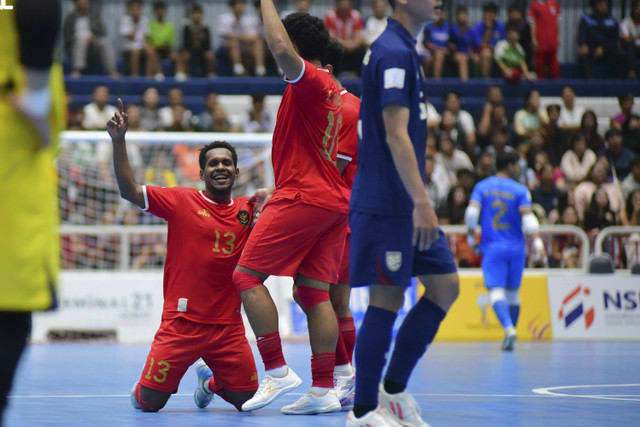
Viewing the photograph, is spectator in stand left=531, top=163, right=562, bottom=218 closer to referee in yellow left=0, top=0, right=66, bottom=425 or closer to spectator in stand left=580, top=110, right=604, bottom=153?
spectator in stand left=580, top=110, right=604, bottom=153

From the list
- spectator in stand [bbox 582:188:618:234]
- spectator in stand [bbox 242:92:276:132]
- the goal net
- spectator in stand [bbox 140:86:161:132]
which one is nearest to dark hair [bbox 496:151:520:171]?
the goal net

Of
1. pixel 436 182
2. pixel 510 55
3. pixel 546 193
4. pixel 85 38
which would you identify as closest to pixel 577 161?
pixel 546 193

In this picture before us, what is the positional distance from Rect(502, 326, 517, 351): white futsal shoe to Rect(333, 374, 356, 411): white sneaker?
5190mm

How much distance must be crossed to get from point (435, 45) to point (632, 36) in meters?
4.53

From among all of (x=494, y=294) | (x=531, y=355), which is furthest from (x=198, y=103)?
(x=531, y=355)

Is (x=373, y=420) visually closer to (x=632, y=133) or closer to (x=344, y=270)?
(x=344, y=270)

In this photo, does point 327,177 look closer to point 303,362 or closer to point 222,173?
point 222,173

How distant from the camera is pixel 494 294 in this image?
11.3 meters

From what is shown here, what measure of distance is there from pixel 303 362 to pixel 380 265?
4886 millimetres

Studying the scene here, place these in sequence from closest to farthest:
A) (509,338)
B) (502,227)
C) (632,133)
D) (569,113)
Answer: (509,338) < (502,227) < (632,133) < (569,113)

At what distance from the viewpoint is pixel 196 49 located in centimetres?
1848

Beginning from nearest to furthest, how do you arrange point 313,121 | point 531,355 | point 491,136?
1. point 313,121
2. point 531,355
3. point 491,136

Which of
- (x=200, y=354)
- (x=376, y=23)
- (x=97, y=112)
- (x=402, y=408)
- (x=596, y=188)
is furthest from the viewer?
(x=376, y=23)

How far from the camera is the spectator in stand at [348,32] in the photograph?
18.1 metres
